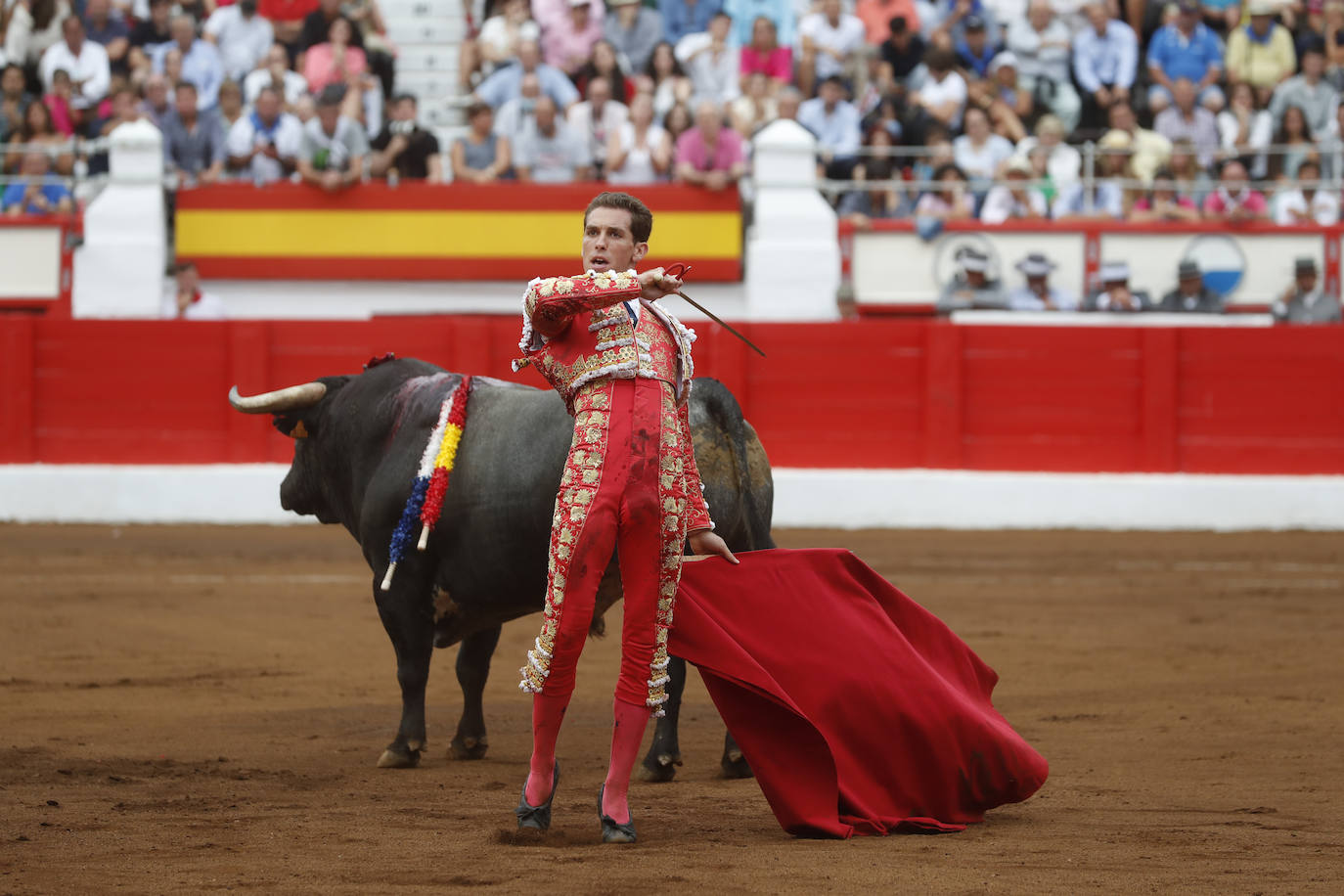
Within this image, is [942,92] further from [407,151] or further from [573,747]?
[573,747]

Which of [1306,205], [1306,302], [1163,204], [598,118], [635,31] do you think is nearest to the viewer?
[1306,302]

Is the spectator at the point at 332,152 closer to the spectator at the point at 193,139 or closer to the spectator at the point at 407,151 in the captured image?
the spectator at the point at 407,151

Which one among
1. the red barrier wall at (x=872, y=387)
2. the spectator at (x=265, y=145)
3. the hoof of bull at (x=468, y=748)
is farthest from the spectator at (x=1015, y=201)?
the hoof of bull at (x=468, y=748)

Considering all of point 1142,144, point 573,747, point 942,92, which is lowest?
point 573,747

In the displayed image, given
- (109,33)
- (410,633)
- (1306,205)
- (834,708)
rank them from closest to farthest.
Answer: (834,708) → (410,633) → (1306,205) → (109,33)

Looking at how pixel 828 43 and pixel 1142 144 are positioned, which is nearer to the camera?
pixel 1142 144

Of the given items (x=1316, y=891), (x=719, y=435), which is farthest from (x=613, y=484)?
(x=1316, y=891)

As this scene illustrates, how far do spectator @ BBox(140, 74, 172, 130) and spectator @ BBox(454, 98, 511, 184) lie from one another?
1.78 metres

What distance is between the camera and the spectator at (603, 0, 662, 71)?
1413cm

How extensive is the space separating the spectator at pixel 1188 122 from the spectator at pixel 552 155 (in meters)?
4.60

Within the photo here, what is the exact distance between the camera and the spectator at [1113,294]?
12711mm

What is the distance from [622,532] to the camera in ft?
12.3

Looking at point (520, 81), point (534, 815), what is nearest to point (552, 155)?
point (520, 81)

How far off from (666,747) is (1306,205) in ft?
33.4
